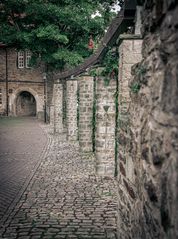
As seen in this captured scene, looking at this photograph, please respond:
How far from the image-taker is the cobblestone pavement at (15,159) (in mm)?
7141

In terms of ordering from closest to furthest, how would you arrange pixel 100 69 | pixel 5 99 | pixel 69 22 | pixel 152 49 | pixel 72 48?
pixel 152 49 < pixel 100 69 < pixel 69 22 < pixel 72 48 < pixel 5 99

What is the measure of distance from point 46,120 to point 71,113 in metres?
10.5

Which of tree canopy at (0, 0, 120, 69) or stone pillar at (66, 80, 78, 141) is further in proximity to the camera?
tree canopy at (0, 0, 120, 69)

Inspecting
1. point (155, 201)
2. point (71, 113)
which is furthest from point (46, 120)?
point (155, 201)

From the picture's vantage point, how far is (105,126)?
8305 mm

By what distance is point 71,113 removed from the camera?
14.7 metres

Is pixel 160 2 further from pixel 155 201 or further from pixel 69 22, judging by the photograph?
pixel 69 22

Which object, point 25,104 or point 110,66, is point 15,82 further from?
point 110,66

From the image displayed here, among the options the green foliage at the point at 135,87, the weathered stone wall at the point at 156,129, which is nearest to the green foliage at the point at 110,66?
the weathered stone wall at the point at 156,129

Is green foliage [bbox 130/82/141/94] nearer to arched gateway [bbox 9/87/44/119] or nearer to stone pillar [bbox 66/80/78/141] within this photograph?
stone pillar [bbox 66/80/78/141]

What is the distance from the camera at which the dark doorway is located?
97.5ft

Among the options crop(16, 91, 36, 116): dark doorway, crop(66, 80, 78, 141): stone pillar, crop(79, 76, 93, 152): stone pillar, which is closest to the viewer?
crop(79, 76, 93, 152): stone pillar

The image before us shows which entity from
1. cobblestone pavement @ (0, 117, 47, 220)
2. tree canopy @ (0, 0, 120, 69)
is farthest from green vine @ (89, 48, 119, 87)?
tree canopy @ (0, 0, 120, 69)

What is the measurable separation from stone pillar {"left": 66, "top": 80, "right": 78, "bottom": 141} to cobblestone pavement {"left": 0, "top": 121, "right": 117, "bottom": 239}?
5431 millimetres
